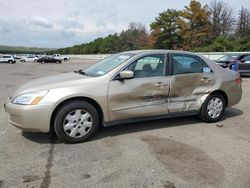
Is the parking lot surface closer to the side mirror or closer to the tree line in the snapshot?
the side mirror

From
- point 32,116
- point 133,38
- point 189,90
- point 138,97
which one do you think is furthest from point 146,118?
point 133,38

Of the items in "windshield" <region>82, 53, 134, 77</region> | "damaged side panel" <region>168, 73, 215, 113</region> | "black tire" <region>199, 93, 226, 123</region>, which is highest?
"windshield" <region>82, 53, 134, 77</region>

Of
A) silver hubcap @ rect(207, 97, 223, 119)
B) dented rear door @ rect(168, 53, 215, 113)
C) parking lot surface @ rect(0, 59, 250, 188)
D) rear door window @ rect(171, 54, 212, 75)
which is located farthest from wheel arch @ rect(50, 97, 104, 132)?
silver hubcap @ rect(207, 97, 223, 119)

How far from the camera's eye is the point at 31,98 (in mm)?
4492

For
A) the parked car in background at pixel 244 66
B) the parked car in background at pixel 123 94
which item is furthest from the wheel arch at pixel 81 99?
the parked car in background at pixel 244 66

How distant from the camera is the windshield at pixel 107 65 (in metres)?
5.17

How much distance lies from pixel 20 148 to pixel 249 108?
580 centimetres

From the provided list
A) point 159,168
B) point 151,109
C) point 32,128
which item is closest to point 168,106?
point 151,109

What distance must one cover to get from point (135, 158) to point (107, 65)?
2051 millimetres

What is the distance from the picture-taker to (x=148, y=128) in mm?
5559

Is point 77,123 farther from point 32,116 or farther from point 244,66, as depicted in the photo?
point 244,66

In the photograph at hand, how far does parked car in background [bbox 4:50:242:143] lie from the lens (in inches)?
179

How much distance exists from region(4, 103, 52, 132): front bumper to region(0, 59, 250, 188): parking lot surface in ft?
1.10

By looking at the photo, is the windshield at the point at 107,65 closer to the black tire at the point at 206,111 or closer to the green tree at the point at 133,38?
the black tire at the point at 206,111
